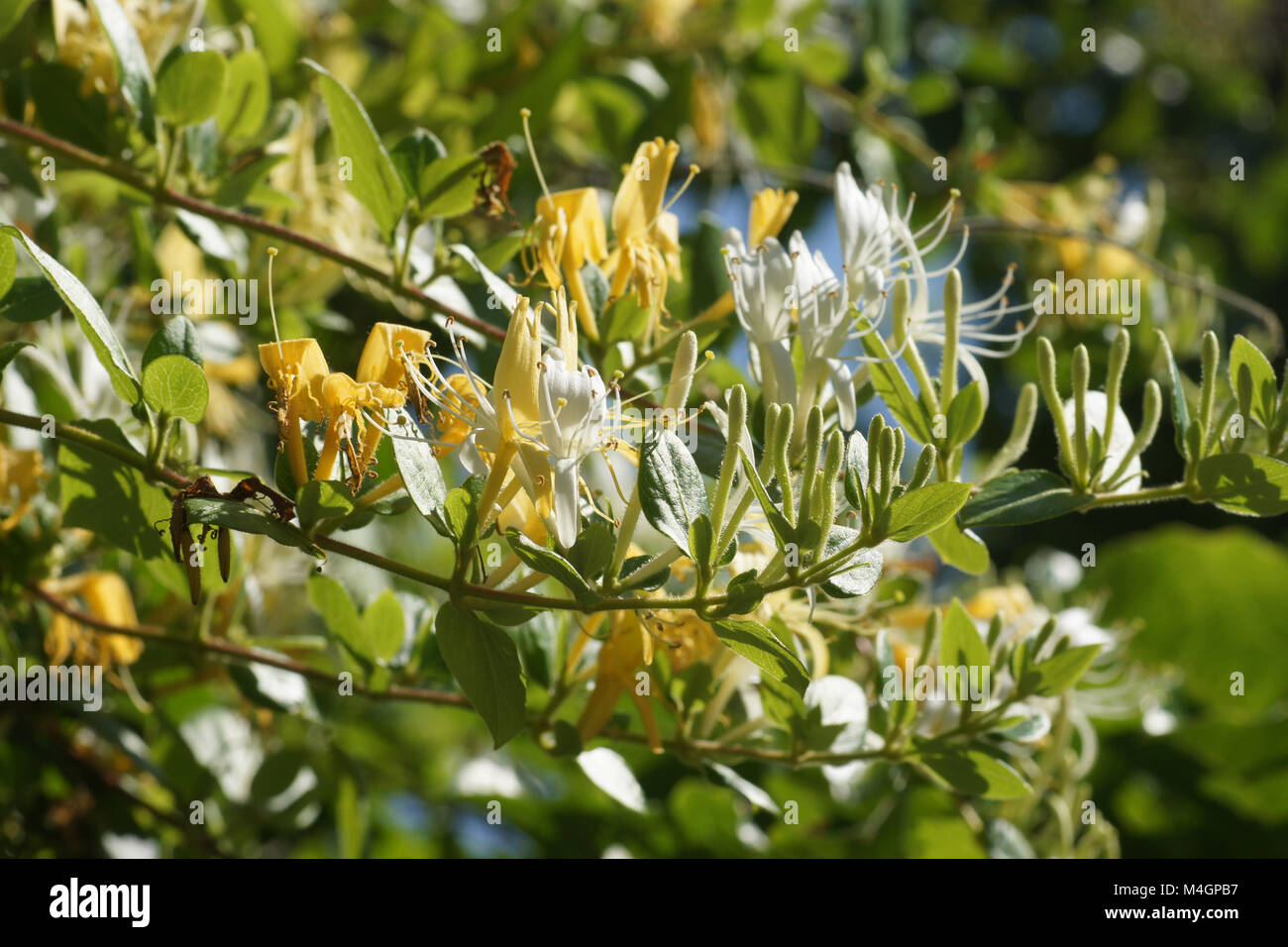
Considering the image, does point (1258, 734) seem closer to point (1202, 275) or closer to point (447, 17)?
point (1202, 275)

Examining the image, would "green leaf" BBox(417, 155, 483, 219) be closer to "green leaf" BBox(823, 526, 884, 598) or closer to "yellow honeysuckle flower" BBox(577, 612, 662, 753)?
"yellow honeysuckle flower" BBox(577, 612, 662, 753)

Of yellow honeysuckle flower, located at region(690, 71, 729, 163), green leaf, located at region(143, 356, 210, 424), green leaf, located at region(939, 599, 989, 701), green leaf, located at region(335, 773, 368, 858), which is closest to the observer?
green leaf, located at region(143, 356, 210, 424)

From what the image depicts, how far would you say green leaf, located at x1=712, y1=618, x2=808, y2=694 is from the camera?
889mm

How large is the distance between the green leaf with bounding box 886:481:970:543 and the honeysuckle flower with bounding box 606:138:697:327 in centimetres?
36

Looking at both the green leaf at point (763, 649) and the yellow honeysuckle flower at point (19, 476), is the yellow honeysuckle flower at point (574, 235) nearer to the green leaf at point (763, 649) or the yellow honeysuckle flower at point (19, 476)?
the green leaf at point (763, 649)

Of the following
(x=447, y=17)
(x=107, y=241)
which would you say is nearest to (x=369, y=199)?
(x=107, y=241)

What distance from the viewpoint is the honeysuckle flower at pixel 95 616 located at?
1418mm

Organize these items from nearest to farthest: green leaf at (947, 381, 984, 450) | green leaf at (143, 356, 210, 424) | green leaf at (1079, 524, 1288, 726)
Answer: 1. green leaf at (143, 356, 210, 424)
2. green leaf at (947, 381, 984, 450)
3. green leaf at (1079, 524, 1288, 726)

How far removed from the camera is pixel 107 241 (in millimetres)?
1863

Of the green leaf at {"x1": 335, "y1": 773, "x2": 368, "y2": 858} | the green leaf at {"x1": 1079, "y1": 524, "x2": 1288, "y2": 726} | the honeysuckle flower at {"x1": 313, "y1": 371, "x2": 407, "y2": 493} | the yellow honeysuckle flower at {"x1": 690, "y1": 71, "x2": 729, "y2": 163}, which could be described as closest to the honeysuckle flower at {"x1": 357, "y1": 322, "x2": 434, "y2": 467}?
the honeysuckle flower at {"x1": 313, "y1": 371, "x2": 407, "y2": 493}

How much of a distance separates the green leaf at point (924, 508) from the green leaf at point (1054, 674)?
327 mm

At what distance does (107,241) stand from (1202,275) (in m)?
1.79

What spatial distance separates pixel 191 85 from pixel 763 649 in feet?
2.68
